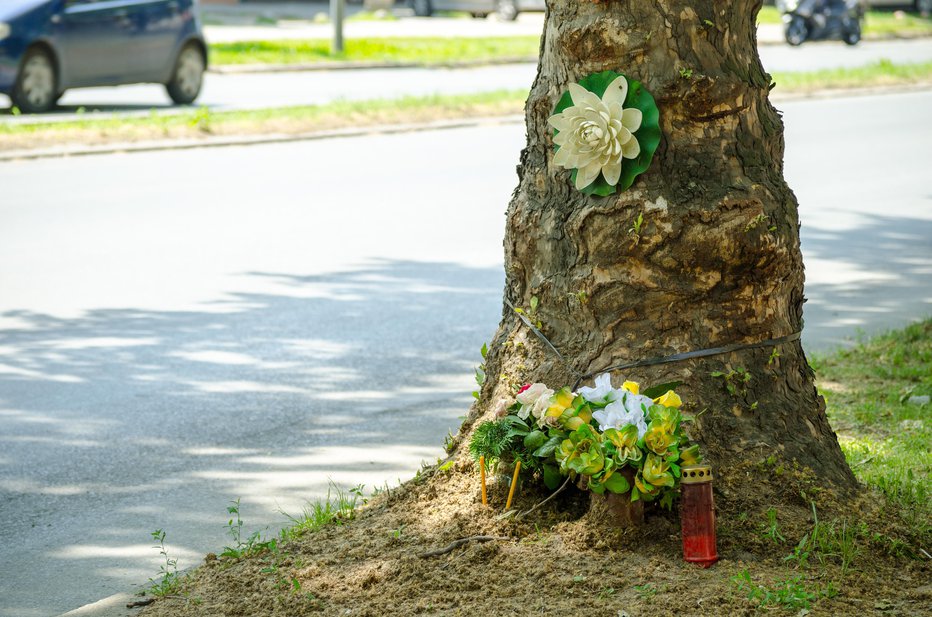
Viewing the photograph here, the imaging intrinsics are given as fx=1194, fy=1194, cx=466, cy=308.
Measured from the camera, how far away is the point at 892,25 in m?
34.3

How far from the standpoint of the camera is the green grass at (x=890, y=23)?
3256cm

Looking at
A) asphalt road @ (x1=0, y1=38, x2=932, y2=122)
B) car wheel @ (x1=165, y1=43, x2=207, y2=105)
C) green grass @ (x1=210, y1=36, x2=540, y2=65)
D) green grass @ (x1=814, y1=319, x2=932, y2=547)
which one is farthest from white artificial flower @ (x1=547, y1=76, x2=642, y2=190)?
green grass @ (x1=210, y1=36, x2=540, y2=65)

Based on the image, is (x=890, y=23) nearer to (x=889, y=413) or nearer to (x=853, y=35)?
(x=853, y=35)

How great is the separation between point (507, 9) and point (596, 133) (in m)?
33.6

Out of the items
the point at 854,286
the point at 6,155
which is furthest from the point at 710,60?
the point at 6,155

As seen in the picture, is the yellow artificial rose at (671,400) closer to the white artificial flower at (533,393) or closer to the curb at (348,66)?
the white artificial flower at (533,393)

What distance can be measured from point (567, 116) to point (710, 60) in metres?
0.48

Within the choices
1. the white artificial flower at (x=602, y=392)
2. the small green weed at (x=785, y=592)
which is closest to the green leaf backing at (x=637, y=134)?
the white artificial flower at (x=602, y=392)

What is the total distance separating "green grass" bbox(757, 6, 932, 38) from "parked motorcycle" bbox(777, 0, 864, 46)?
2.28 metres

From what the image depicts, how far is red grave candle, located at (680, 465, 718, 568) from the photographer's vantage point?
3346 millimetres

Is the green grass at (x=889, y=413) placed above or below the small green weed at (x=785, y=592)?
below

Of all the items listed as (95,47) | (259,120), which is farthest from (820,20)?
(95,47)

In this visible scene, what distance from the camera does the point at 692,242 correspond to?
3.61 meters

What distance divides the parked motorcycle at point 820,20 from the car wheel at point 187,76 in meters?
16.5
